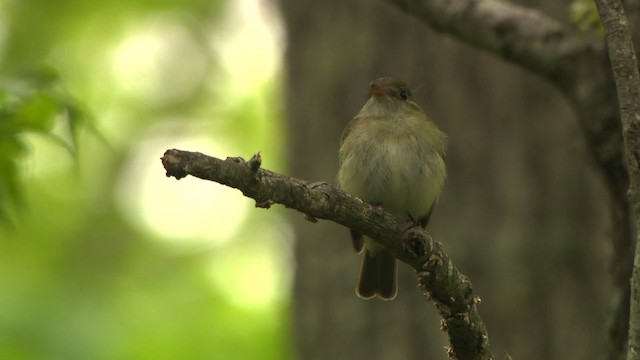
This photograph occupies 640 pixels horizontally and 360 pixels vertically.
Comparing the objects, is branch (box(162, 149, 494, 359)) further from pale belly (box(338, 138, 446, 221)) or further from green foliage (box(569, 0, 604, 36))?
pale belly (box(338, 138, 446, 221))

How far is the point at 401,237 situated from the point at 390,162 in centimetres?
176

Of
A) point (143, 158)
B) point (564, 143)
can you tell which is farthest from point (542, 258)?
point (143, 158)

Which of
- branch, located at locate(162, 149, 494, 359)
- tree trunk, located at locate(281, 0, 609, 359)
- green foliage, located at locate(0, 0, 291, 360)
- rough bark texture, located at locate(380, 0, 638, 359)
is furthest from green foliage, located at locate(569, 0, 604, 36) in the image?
green foliage, located at locate(0, 0, 291, 360)

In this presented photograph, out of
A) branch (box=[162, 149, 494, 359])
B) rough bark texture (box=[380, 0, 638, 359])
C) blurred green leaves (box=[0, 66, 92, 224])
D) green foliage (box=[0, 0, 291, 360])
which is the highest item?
green foliage (box=[0, 0, 291, 360])

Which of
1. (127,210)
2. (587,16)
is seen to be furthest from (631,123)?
(127,210)

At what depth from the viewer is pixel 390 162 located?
4.76m

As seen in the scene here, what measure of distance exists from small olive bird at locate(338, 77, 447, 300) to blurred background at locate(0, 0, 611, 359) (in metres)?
0.37

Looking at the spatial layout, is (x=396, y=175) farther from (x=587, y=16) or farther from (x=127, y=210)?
(x=127, y=210)

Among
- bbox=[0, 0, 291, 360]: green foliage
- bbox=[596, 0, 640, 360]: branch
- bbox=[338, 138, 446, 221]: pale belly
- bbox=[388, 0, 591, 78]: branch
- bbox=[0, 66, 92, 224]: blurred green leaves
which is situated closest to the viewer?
bbox=[596, 0, 640, 360]: branch

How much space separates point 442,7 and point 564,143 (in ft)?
4.56

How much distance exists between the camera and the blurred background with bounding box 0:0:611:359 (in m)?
5.03

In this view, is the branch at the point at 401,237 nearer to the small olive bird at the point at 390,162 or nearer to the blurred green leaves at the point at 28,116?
the blurred green leaves at the point at 28,116

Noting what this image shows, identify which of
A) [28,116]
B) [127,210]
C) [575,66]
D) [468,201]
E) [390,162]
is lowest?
[28,116]

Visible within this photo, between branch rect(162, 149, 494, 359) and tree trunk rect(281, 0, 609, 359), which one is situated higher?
tree trunk rect(281, 0, 609, 359)
